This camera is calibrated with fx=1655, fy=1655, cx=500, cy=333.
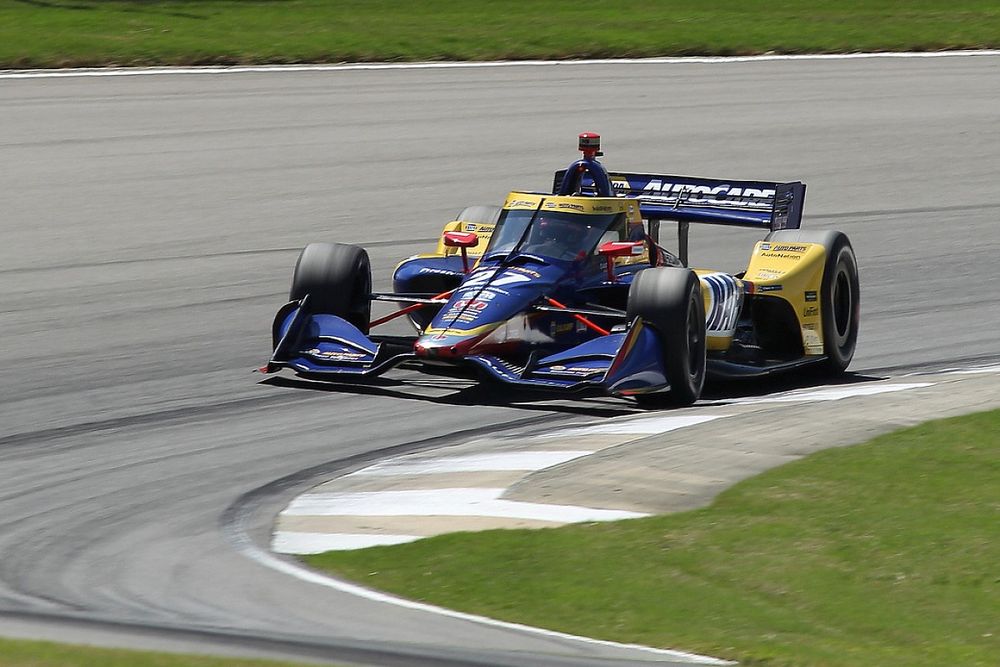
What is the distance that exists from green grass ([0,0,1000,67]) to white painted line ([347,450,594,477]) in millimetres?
16774

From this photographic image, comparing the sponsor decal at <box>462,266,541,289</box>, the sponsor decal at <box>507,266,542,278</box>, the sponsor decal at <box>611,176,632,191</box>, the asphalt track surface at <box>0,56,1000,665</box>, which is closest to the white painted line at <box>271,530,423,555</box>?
the asphalt track surface at <box>0,56,1000,665</box>

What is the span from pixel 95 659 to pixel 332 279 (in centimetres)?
663

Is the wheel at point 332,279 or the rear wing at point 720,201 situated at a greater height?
the rear wing at point 720,201

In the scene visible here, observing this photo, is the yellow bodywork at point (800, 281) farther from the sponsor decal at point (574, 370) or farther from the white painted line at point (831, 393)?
the sponsor decal at point (574, 370)

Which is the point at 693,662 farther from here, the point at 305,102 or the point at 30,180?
the point at 305,102

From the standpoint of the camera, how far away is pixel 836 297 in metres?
12.0

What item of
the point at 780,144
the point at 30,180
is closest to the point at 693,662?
the point at 30,180

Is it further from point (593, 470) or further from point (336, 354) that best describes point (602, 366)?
point (593, 470)

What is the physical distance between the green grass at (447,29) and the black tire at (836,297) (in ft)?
48.4

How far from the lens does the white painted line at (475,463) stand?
8.27 m

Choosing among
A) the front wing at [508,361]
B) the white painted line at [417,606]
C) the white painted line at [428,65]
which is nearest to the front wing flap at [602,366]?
the front wing at [508,361]

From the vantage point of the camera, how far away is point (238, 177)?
1881cm

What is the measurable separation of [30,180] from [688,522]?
12812 mm

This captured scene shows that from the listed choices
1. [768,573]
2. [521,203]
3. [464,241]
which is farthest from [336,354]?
[768,573]
